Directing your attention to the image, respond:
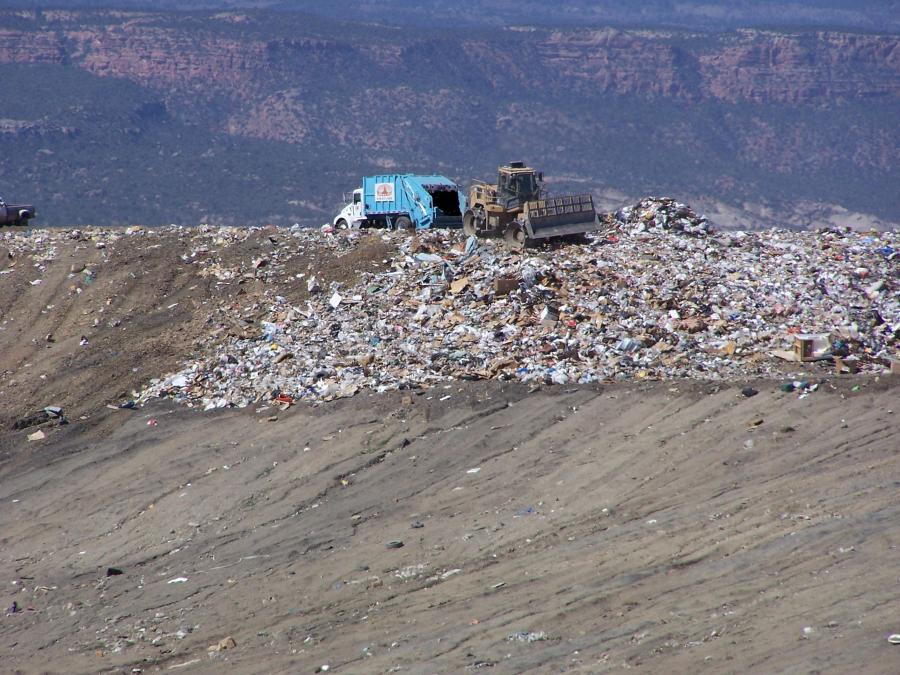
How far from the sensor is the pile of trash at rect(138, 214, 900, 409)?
1566cm

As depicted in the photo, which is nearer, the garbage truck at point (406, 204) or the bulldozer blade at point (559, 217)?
the bulldozer blade at point (559, 217)

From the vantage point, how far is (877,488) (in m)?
11.1

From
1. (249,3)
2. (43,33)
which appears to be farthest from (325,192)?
(249,3)

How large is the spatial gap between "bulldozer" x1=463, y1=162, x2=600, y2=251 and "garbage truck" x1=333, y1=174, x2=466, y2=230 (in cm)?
108

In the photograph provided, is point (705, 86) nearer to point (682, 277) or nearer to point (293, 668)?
point (682, 277)

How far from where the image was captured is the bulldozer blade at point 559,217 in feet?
65.1

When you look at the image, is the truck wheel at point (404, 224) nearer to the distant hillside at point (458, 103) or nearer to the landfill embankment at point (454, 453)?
the landfill embankment at point (454, 453)

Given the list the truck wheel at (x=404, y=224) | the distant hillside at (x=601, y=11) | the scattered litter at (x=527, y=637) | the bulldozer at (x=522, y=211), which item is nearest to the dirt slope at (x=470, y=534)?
the scattered litter at (x=527, y=637)

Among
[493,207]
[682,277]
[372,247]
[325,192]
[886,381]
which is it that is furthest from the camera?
[325,192]

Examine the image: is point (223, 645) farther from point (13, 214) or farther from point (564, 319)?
point (13, 214)

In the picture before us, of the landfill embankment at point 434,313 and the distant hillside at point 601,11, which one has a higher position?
the distant hillside at point 601,11

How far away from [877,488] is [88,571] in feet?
28.4

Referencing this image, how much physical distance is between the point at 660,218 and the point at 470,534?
421 inches

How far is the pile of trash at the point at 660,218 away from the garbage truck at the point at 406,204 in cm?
419
